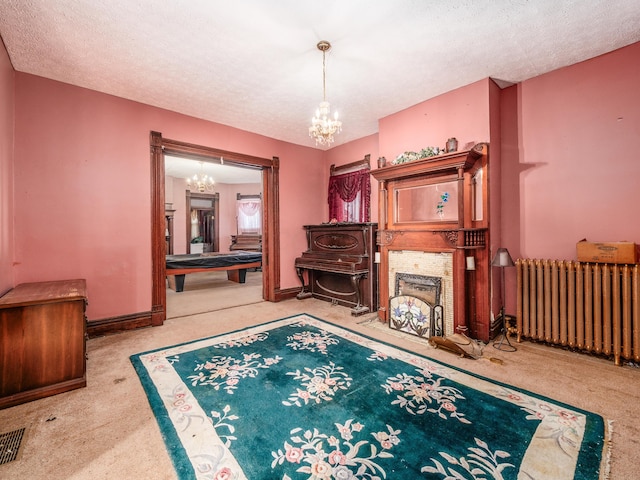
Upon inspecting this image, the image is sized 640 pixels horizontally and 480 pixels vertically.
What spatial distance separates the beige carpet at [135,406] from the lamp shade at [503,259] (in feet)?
3.07

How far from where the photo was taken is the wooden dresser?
2.08 metres

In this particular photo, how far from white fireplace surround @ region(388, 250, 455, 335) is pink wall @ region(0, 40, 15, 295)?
4206 millimetres

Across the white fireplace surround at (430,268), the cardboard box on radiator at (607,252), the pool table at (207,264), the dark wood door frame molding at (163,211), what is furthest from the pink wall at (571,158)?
the pool table at (207,264)

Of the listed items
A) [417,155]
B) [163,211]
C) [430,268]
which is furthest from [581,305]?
[163,211]

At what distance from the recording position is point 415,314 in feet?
11.3

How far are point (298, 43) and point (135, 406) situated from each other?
339 cm

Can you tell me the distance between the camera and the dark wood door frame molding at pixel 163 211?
3.89 m

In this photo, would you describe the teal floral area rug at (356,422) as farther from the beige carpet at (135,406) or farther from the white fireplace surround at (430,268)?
the white fireplace surround at (430,268)

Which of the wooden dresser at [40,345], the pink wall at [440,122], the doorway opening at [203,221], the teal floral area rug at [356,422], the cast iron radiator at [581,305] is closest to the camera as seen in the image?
the teal floral area rug at [356,422]

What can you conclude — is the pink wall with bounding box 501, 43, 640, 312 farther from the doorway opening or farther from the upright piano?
the doorway opening

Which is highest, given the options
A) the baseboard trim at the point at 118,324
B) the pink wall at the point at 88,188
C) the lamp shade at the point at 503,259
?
the pink wall at the point at 88,188

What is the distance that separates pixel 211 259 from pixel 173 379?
4.06 meters

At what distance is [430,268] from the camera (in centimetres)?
345

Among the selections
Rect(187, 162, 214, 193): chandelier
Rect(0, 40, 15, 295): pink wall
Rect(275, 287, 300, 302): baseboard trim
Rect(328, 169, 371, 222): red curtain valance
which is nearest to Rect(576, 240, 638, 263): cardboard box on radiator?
Rect(328, 169, 371, 222): red curtain valance
